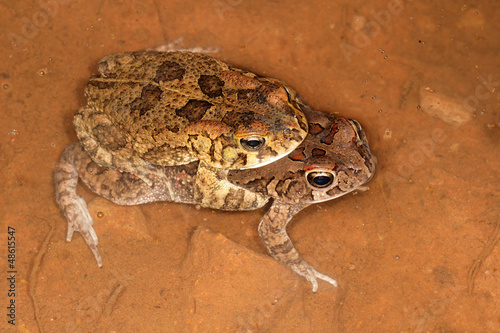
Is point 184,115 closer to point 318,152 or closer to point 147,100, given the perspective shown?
point 147,100

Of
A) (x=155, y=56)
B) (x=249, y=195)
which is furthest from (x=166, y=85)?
(x=249, y=195)

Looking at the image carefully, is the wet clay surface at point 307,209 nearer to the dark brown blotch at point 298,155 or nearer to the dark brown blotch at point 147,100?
the dark brown blotch at point 298,155

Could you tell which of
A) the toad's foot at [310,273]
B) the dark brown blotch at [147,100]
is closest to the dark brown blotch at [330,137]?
the toad's foot at [310,273]

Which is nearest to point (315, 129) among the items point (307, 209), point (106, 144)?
point (307, 209)

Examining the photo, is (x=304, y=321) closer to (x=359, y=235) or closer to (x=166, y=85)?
(x=359, y=235)

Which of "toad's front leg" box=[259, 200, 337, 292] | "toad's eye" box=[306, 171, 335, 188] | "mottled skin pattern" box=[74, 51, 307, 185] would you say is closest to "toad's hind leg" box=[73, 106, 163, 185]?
"mottled skin pattern" box=[74, 51, 307, 185]
